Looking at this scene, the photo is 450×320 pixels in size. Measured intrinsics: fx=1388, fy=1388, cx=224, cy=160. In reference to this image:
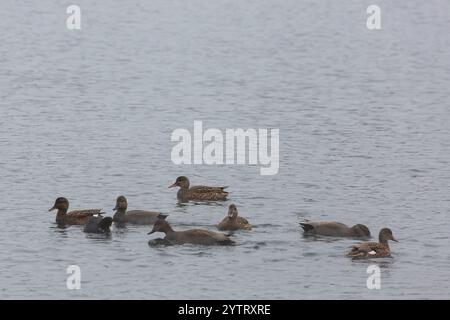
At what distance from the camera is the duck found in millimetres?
29031

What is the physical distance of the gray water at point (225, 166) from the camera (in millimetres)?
25750

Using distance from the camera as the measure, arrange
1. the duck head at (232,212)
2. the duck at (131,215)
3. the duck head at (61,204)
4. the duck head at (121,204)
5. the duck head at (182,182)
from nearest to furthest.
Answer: the duck head at (232,212)
the duck at (131,215)
the duck head at (61,204)
the duck head at (121,204)
the duck head at (182,182)

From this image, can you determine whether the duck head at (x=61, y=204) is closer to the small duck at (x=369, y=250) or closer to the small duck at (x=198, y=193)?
the small duck at (x=198, y=193)

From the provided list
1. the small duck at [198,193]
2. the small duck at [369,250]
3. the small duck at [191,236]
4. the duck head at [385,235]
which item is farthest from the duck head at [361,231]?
the small duck at [198,193]

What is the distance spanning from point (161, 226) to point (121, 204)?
2117 mm

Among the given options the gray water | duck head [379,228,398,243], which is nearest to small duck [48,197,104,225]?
the gray water

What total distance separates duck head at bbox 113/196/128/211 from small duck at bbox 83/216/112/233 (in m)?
1.04

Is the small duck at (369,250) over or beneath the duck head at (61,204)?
beneath

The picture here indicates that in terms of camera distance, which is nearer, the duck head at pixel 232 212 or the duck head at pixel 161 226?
the duck head at pixel 161 226

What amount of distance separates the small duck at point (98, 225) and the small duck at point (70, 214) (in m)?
0.63

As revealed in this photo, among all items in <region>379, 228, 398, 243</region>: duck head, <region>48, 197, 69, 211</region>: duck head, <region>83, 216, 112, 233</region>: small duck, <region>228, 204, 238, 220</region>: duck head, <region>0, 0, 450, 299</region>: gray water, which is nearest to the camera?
<region>0, 0, 450, 299</region>: gray water

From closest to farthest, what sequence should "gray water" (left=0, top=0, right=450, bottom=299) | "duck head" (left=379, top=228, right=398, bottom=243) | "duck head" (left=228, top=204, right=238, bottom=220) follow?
1. "gray water" (left=0, top=0, right=450, bottom=299)
2. "duck head" (left=379, top=228, right=398, bottom=243)
3. "duck head" (left=228, top=204, right=238, bottom=220)

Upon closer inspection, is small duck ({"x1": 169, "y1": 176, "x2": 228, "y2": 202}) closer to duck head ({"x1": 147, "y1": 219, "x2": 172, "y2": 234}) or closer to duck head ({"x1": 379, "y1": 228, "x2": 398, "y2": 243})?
duck head ({"x1": 147, "y1": 219, "x2": 172, "y2": 234})
